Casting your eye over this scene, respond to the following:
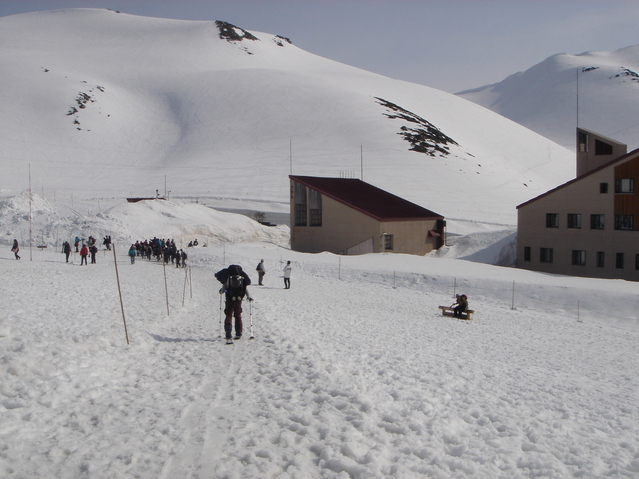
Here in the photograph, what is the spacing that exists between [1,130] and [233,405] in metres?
119

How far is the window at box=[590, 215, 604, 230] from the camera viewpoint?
33.2 metres

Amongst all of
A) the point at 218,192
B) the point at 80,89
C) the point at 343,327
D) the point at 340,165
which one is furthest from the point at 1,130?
the point at 343,327

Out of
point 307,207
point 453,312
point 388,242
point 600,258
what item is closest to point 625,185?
point 600,258

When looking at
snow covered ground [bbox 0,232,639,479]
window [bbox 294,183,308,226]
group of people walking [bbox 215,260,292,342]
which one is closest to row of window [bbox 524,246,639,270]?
window [bbox 294,183,308,226]

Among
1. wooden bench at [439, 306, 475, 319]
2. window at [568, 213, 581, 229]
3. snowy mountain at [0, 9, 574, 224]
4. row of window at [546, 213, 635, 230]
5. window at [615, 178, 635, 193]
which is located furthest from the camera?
snowy mountain at [0, 9, 574, 224]

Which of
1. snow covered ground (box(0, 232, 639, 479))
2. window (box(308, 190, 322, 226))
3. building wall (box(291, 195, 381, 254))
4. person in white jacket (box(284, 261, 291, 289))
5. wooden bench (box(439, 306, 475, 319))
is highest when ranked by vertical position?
window (box(308, 190, 322, 226))

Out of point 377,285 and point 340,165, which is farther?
point 340,165

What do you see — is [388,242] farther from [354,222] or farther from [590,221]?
[590,221]

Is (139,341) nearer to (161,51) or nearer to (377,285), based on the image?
(377,285)

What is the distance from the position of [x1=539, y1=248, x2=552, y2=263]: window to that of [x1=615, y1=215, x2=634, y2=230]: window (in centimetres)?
439

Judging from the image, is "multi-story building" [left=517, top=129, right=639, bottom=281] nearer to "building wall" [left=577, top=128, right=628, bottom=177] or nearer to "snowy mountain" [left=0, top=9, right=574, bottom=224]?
"building wall" [left=577, top=128, right=628, bottom=177]

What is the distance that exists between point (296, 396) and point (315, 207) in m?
37.0

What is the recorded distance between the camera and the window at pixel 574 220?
34.3 metres

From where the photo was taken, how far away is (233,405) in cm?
705
